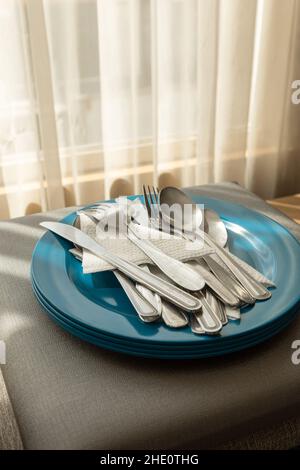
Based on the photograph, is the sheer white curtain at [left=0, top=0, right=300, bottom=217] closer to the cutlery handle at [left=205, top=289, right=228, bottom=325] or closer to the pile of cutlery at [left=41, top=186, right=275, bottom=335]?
the pile of cutlery at [left=41, top=186, right=275, bottom=335]

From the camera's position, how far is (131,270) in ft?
1.69

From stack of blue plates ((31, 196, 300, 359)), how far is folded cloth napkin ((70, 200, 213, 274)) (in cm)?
2

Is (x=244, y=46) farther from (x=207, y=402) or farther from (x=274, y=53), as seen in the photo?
(x=207, y=402)

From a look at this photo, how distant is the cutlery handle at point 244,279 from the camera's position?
50cm

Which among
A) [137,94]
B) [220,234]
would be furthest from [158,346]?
[137,94]

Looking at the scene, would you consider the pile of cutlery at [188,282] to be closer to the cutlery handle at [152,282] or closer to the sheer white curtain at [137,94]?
the cutlery handle at [152,282]

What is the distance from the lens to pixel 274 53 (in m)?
1.08

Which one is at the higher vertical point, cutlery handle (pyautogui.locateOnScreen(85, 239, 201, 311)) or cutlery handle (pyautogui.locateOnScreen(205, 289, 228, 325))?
cutlery handle (pyautogui.locateOnScreen(85, 239, 201, 311))

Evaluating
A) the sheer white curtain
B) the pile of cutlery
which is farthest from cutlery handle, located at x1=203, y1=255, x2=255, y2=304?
the sheer white curtain

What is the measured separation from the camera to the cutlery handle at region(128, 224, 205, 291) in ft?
1.62

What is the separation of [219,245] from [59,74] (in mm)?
550

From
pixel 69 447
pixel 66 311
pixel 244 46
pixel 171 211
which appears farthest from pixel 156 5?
pixel 69 447

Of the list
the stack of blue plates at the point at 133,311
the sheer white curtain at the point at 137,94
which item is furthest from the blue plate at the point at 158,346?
the sheer white curtain at the point at 137,94

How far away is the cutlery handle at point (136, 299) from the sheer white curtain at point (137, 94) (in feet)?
1.76
